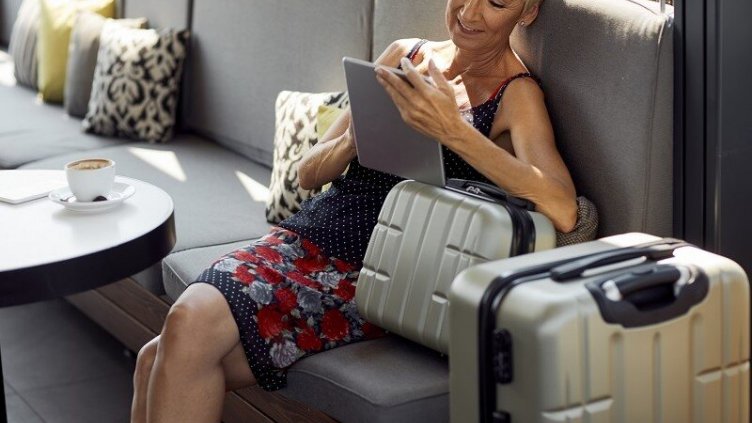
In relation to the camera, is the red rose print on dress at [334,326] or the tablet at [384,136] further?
the red rose print on dress at [334,326]

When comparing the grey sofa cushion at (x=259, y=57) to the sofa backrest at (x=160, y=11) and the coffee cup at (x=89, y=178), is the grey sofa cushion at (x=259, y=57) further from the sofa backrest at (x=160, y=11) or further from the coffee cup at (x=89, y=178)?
the coffee cup at (x=89, y=178)

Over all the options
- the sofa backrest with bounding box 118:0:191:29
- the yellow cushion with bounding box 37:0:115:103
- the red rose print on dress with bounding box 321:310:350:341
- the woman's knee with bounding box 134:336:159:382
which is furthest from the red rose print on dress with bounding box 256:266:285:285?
the yellow cushion with bounding box 37:0:115:103

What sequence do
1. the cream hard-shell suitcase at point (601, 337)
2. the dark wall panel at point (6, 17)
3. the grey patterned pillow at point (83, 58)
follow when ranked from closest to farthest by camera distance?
the cream hard-shell suitcase at point (601, 337) < the grey patterned pillow at point (83, 58) < the dark wall panel at point (6, 17)

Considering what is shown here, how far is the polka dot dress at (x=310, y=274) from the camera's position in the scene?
2.20 m

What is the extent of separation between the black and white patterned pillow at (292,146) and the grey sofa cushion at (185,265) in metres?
0.19

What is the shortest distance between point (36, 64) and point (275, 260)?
256 cm

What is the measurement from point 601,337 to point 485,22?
85 cm

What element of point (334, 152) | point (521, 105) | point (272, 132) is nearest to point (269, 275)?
point (334, 152)

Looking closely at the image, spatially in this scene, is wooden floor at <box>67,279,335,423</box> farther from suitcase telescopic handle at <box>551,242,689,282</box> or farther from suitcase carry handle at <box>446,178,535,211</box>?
suitcase telescopic handle at <box>551,242,689,282</box>

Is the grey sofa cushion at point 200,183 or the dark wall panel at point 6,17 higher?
the dark wall panel at point 6,17

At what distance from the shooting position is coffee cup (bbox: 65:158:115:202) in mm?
2334

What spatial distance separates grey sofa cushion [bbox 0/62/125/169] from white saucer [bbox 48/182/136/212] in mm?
1223

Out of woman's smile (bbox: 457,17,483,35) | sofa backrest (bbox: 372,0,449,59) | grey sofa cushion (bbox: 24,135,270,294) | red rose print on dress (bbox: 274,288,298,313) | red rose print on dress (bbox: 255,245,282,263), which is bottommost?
grey sofa cushion (bbox: 24,135,270,294)

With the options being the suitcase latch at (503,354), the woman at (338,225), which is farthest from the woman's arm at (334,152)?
the suitcase latch at (503,354)
